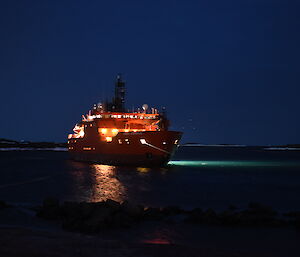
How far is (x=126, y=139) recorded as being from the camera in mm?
49406

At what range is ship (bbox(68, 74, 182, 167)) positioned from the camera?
48531mm

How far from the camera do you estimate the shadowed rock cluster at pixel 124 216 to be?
14.7m

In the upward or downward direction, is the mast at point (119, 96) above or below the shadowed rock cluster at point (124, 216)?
above

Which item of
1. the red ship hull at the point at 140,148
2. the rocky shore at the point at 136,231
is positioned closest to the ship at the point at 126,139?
the red ship hull at the point at 140,148

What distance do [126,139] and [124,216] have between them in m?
33.8

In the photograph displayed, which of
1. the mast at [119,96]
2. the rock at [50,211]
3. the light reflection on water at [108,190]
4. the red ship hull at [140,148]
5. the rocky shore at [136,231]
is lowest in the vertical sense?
the rocky shore at [136,231]

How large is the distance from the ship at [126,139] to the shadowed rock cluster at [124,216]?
98.5ft

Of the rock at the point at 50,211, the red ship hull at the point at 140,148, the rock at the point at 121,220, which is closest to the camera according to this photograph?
the rock at the point at 121,220

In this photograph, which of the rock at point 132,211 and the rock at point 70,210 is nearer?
the rock at point 70,210

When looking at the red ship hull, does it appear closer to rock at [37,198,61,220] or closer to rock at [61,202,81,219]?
rock at [37,198,61,220]

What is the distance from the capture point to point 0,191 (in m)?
30.8

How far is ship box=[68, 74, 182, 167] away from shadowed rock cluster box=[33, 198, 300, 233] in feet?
98.5

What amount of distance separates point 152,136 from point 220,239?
1337 inches

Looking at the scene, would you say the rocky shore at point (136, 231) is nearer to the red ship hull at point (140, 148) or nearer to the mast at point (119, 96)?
the red ship hull at point (140, 148)
